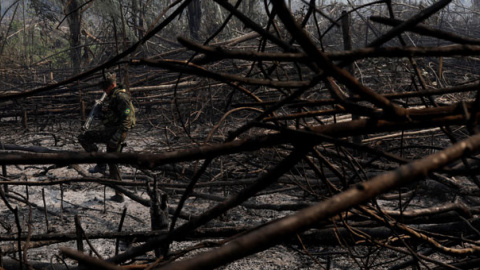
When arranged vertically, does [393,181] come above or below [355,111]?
below

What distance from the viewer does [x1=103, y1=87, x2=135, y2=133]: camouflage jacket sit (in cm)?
545

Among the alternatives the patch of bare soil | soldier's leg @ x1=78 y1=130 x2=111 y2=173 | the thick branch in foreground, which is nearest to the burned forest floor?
the patch of bare soil

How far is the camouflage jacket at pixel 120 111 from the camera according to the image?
5.45 metres

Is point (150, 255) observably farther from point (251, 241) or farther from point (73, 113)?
point (73, 113)

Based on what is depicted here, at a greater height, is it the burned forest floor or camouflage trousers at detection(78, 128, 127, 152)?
camouflage trousers at detection(78, 128, 127, 152)

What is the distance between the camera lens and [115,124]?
5609mm

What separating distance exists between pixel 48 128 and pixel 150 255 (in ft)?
20.1

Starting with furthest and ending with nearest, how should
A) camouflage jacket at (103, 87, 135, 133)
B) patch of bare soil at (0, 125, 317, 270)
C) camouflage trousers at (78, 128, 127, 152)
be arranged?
camouflage trousers at (78, 128, 127, 152) → camouflage jacket at (103, 87, 135, 133) → patch of bare soil at (0, 125, 317, 270)

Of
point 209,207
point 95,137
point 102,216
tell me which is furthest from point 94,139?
point 209,207

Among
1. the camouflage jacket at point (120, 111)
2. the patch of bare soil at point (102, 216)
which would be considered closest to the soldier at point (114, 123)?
the camouflage jacket at point (120, 111)

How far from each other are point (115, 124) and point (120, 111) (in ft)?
0.79

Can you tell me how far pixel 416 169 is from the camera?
411mm

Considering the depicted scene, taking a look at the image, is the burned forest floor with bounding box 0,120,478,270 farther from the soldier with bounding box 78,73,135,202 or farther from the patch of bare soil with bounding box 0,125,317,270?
the soldier with bounding box 78,73,135,202

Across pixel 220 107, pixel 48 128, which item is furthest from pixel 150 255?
pixel 48 128
